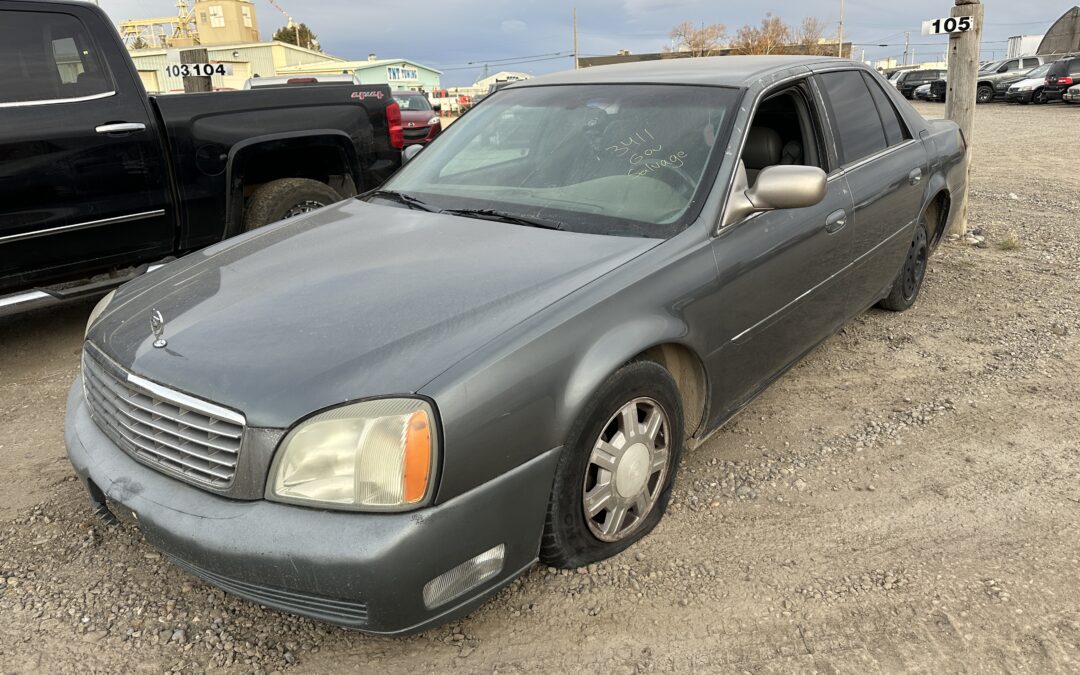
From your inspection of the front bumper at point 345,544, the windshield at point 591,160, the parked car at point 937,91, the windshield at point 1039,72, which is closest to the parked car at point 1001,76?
the windshield at point 1039,72

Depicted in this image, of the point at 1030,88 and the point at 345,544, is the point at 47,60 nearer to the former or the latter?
the point at 345,544

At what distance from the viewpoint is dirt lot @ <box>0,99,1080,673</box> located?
2.27 meters

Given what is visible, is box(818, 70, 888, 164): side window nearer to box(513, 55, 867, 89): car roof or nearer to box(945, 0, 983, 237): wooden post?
box(513, 55, 867, 89): car roof

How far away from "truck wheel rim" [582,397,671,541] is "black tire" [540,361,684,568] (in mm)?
16

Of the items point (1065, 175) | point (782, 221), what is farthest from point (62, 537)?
point (1065, 175)

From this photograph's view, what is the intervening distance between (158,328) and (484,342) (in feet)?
3.46

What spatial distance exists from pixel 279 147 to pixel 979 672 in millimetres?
4899

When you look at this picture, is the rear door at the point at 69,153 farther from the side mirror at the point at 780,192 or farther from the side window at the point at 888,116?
the side window at the point at 888,116

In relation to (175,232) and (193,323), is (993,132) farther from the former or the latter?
(193,323)

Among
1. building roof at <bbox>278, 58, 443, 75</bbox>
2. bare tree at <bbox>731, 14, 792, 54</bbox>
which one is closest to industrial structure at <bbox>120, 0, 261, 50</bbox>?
building roof at <bbox>278, 58, 443, 75</bbox>

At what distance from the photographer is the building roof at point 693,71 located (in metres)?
3.36

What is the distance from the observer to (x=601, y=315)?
235 centimetres

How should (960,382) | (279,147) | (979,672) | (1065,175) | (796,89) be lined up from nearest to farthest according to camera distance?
(979,672), (796,89), (960,382), (279,147), (1065,175)

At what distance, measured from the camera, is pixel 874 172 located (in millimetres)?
3969
